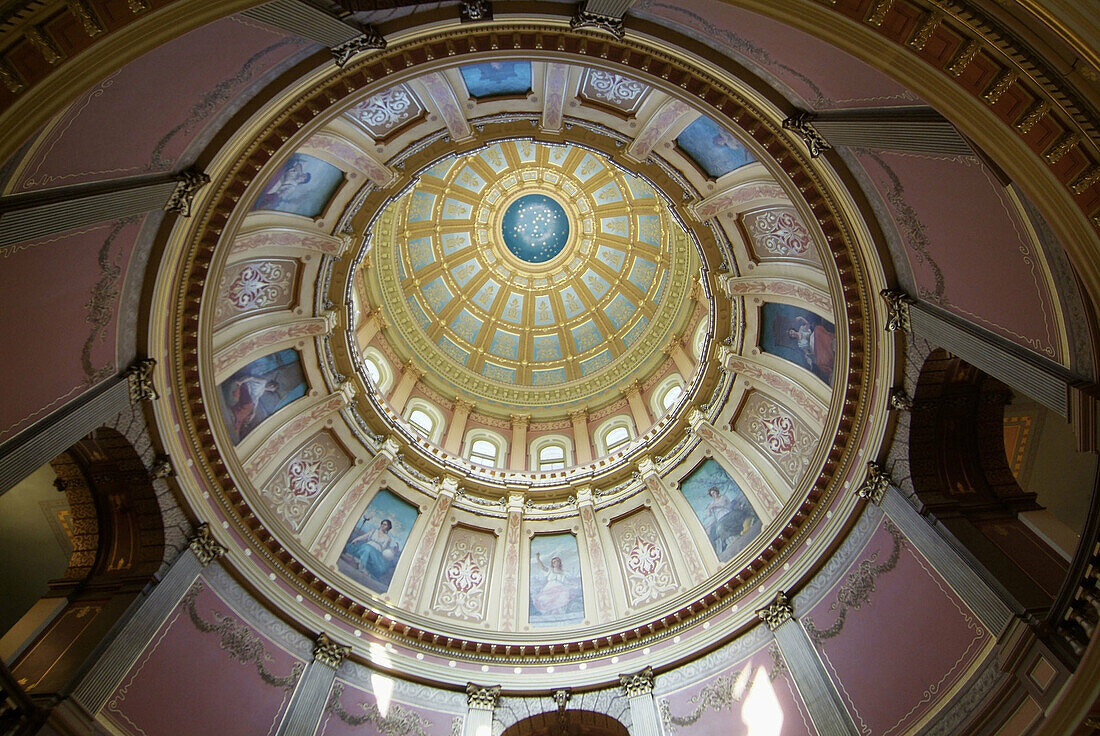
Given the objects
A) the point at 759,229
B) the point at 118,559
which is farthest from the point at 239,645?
the point at 759,229

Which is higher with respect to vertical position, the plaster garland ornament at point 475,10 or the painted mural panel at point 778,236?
the painted mural panel at point 778,236

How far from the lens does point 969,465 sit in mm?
12820

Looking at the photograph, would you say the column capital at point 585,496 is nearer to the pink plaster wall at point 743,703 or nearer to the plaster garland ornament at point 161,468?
the pink plaster wall at point 743,703

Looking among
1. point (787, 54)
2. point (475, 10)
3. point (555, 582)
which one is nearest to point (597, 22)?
point (475, 10)

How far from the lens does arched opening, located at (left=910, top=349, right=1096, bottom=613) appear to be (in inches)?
456

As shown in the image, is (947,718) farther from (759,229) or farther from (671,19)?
(671,19)

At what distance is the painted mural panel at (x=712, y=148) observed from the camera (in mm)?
14867

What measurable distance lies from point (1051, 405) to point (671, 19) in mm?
8638

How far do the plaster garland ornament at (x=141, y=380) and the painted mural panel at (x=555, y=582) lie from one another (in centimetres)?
1259

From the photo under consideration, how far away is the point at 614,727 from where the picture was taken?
15914 mm

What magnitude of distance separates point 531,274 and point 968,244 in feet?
74.8

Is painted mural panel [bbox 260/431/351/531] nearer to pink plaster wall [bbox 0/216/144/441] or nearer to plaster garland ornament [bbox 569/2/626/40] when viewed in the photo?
pink plaster wall [bbox 0/216/144/441]

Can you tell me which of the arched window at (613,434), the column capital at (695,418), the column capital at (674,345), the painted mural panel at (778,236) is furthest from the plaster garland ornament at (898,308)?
the arched window at (613,434)

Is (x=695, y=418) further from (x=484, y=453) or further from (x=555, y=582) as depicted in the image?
(x=484, y=453)
